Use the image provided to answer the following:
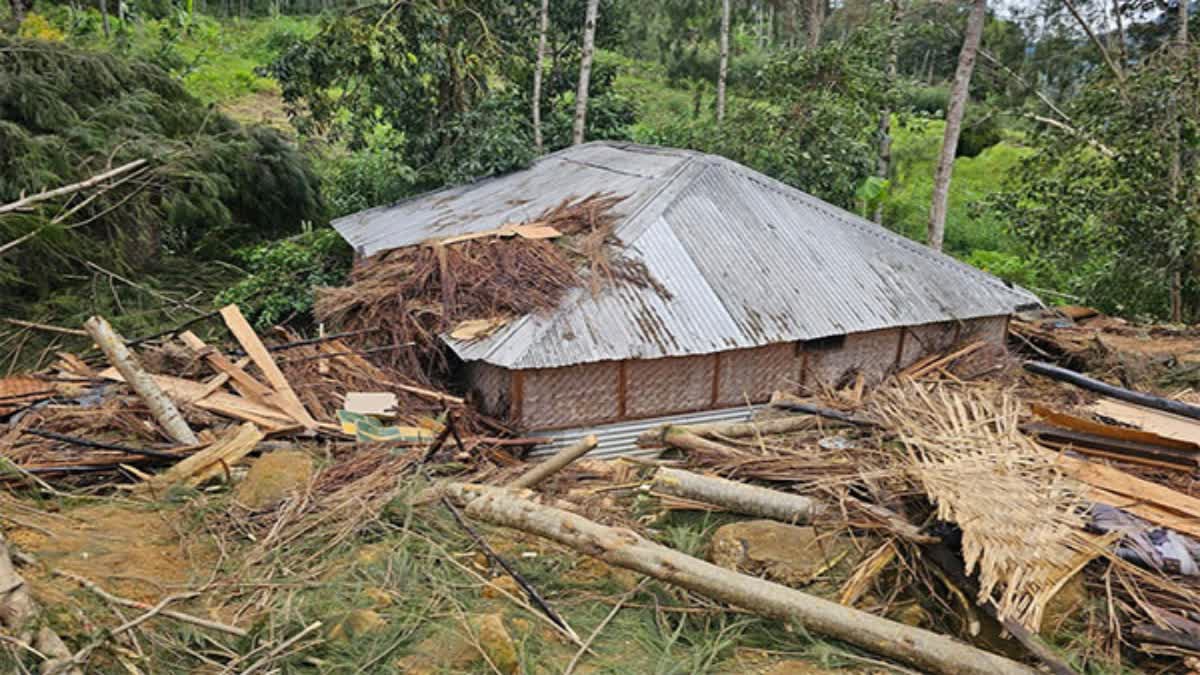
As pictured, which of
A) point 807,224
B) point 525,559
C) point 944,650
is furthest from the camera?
point 807,224

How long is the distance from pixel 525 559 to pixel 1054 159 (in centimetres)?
1233

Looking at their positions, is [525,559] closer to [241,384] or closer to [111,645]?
[111,645]

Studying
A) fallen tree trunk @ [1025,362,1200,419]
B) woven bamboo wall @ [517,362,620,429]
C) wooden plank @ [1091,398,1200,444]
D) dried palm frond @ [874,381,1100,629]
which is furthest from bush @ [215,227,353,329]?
wooden plank @ [1091,398,1200,444]

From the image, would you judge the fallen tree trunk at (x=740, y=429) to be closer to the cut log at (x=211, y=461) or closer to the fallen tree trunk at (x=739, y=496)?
the fallen tree trunk at (x=739, y=496)

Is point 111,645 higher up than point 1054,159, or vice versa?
point 1054,159

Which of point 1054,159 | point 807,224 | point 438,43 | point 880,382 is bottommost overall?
point 880,382

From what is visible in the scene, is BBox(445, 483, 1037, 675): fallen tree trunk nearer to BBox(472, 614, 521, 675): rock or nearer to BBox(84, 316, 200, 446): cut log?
BBox(472, 614, 521, 675): rock

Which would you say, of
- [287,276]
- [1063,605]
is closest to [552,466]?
[1063,605]

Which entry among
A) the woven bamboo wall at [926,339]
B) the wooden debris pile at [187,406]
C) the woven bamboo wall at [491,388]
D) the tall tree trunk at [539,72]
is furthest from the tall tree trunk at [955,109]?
the wooden debris pile at [187,406]

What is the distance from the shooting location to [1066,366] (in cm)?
1084

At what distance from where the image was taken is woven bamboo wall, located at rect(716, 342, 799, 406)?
8844 mm

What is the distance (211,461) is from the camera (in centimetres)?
607

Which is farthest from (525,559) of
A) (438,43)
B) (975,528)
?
(438,43)

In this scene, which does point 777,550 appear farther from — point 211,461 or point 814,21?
point 814,21
